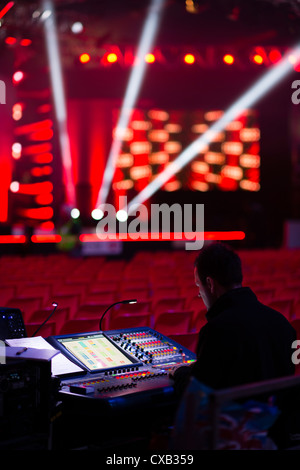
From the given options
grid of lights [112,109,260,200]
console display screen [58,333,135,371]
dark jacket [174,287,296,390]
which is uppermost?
grid of lights [112,109,260,200]

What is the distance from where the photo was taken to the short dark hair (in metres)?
2.50

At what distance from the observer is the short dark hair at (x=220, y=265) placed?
98.6 inches

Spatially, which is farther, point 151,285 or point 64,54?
point 64,54

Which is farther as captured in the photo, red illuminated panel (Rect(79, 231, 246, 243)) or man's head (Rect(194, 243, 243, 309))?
red illuminated panel (Rect(79, 231, 246, 243))

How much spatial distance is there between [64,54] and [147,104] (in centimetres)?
309

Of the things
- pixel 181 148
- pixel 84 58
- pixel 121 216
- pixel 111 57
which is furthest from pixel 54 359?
pixel 181 148

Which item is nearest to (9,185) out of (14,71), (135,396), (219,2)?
(14,71)

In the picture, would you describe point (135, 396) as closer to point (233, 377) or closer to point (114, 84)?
point (233, 377)

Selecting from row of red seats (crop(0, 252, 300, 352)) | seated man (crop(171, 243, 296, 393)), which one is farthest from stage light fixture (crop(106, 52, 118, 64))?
seated man (crop(171, 243, 296, 393))

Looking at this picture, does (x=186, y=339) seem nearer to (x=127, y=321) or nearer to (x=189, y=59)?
(x=127, y=321)

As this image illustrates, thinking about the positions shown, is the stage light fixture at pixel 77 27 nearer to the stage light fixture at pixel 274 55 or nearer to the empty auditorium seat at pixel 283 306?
the stage light fixture at pixel 274 55

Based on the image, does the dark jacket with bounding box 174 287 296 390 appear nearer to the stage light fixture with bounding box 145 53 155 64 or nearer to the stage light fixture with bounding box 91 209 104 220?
the stage light fixture with bounding box 145 53 155 64
